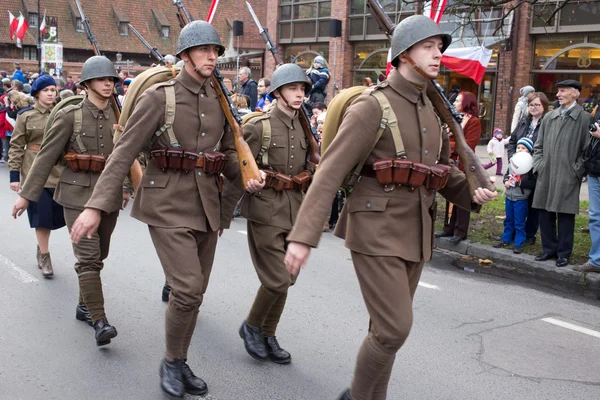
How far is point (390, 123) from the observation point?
3547mm

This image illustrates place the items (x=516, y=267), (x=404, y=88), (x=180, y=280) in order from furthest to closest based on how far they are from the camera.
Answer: (x=516, y=267), (x=180, y=280), (x=404, y=88)

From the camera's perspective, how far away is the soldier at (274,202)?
190 inches

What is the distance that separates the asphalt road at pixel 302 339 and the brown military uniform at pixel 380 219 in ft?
3.66

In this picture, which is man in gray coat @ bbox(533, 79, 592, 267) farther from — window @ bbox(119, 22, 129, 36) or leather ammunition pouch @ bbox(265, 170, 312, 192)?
window @ bbox(119, 22, 129, 36)

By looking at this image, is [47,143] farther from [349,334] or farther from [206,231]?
[349,334]

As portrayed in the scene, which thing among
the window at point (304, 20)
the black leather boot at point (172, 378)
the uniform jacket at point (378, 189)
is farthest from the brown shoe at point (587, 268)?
the window at point (304, 20)

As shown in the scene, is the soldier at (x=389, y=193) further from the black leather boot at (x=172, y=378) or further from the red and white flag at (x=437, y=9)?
the red and white flag at (x=437, y=9)

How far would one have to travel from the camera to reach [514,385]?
4660mm

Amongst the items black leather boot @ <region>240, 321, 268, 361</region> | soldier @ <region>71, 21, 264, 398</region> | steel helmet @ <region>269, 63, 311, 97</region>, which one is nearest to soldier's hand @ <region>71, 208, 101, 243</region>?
soldier @ <region>71, 21, 264, 398</region>

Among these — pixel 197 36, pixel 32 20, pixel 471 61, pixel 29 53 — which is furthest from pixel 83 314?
pixel 32 20

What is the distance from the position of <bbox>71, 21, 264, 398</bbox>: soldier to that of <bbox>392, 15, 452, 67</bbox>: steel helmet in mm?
1275

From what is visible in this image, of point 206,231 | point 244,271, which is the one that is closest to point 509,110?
point 244,271

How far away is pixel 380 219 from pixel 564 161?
5227mm

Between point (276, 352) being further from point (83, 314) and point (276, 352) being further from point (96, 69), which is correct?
point (96, 69)
